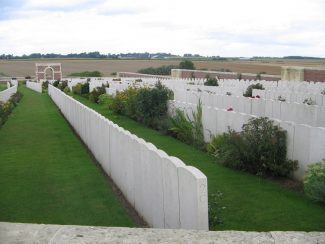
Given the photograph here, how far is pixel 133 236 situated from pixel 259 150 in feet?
16.6

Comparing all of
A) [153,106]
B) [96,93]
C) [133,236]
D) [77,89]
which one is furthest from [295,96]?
[77,89]

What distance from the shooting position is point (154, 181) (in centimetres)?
565

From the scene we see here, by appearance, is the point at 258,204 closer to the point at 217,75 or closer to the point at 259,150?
the point at 259,150

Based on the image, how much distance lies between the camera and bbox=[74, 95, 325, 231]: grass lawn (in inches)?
228

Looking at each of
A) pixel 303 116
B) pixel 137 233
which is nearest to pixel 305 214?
pixel 137 233

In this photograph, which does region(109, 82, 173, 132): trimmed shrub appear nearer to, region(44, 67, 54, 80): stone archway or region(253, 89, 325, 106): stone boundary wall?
region(253, 89, 325, 106): stone boundary wall

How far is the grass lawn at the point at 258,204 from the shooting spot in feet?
19.0

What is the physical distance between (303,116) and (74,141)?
5.89 metres

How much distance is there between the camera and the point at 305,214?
20.2ft

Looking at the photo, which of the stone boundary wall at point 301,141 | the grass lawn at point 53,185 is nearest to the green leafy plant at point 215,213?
the grass lawn at point 53,185

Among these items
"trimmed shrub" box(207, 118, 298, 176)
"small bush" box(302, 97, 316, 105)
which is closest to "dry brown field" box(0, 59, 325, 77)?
"small bush" box(302, 97, 316, 105)

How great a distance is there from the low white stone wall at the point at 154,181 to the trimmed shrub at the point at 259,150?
2028mm

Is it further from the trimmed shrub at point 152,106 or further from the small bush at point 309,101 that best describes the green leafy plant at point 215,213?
the small bush at point 309,101

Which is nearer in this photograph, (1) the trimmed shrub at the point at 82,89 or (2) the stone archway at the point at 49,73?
(1) the trimmed shrub at the point at 82,89
